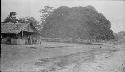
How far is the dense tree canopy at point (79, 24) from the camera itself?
169 feet

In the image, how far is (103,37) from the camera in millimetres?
51281

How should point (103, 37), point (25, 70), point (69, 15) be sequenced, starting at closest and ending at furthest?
point (25, 70) → point (103, 37) → point (69, 15)

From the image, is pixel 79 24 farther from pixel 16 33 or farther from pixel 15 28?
pixel 16 33

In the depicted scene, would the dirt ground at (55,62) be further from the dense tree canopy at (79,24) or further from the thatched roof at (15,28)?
the dense tree canopy at (79,24)

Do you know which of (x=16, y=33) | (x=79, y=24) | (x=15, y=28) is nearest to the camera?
(x=16, y=33)

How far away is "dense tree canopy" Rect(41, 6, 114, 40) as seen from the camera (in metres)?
51.4

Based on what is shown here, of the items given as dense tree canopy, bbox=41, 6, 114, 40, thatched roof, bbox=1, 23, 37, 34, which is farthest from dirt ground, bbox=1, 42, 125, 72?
dense tree canopy, bbox=41, 6, 114, 40

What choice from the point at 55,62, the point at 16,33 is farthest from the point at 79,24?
the point at 55,62

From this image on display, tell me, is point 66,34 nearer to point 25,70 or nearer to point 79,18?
point 79,18

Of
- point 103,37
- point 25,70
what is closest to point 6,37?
point 25,70

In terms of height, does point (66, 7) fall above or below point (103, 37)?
above

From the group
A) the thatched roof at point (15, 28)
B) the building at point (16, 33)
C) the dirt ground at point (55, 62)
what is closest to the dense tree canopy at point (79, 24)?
the building at point (16, 33)

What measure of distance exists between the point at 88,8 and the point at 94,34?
27.4 ft

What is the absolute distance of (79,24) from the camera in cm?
5203
